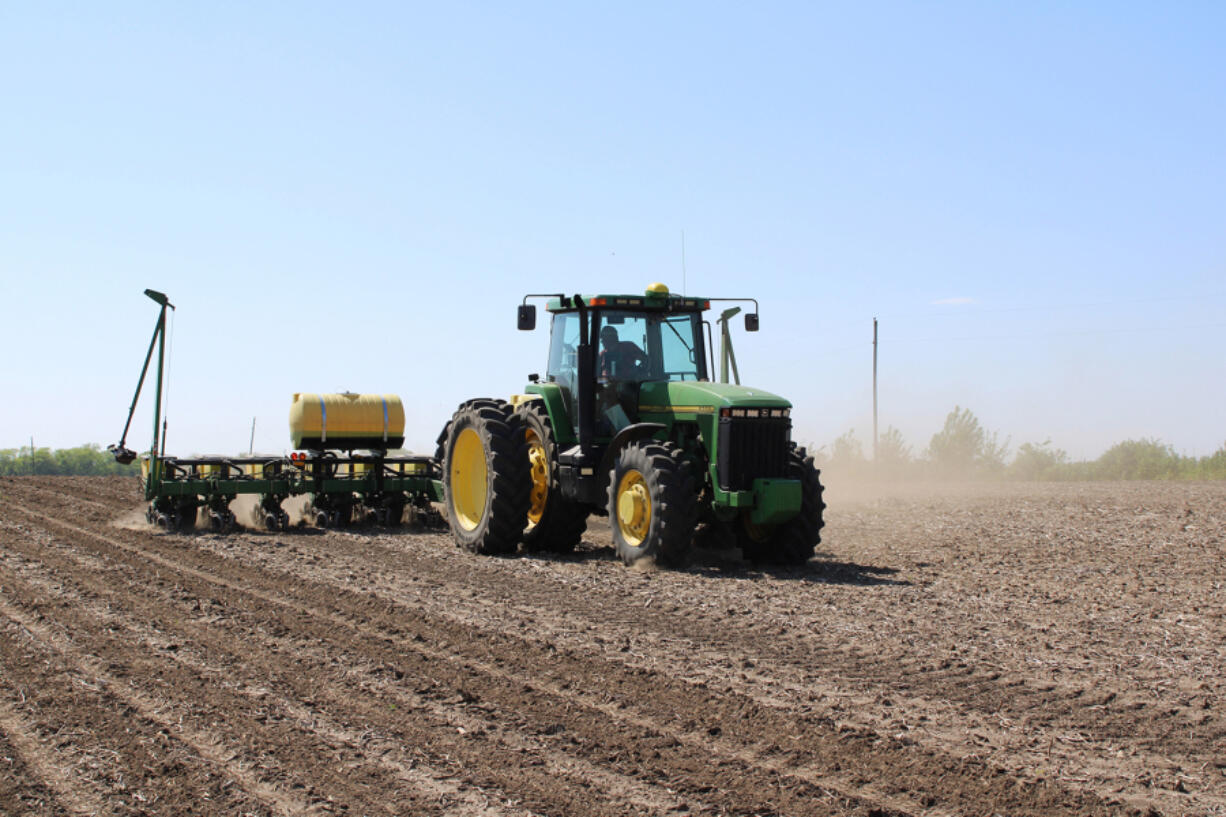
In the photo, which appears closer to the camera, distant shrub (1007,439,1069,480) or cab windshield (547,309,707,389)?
cab windshield (547,309,707,389)

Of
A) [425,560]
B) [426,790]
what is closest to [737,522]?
[425,560]

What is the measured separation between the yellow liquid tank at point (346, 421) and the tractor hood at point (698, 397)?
479 centimetres

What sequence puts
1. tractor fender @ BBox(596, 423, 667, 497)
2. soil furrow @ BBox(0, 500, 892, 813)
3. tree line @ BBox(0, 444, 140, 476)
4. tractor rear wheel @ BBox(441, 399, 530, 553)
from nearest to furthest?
soil furrow @ BBox(0, 500, 892, 813) → tractor fender @ BBox(596, 423, 667, 497) → tractor rear wheel @ BBox(441, 399, 530, 553) → tree line @ BBox(0, 444, 140, 476)

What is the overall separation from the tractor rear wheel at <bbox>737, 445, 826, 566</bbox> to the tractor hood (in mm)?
700

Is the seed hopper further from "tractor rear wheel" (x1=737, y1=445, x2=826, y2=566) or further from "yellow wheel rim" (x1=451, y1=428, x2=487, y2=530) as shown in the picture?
"tractor rear wheel" (x1=737, y1=445, x2=826, y2=566)

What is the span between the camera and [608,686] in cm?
611

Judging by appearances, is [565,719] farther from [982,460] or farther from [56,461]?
[56,461]

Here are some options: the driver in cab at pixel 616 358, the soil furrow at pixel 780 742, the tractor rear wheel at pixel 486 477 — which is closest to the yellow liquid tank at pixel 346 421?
the tractor rear wheel at pixel 486 477

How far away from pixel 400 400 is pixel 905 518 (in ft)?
23.4

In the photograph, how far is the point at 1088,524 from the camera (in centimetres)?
1453

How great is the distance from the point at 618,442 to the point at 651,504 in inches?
35.2

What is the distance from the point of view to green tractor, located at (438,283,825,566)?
10.3 meters

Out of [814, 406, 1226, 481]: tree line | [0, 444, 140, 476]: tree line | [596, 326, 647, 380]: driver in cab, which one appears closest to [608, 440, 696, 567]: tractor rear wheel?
→ [596, 326, 647, 380]: driver in cab

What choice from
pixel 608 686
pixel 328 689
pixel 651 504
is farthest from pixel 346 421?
pixel 608 686
